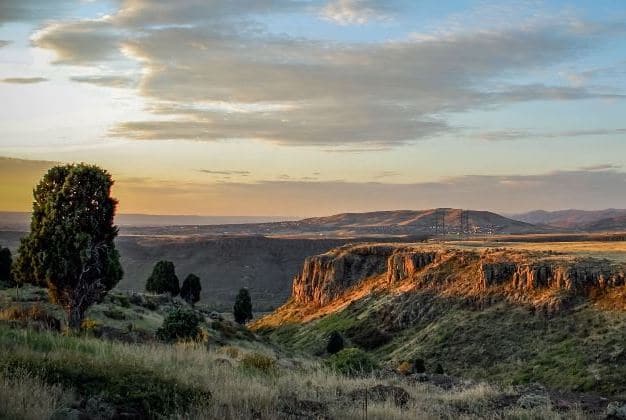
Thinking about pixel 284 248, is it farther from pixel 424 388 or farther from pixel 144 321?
pixel 424 388

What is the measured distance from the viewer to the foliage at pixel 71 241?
26203mm

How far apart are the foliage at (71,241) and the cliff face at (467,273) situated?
4561 cm

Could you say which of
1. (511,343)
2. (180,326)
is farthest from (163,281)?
(180,326)

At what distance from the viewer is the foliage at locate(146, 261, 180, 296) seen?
74062 mm

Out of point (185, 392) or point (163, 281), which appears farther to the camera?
point (163, 281)

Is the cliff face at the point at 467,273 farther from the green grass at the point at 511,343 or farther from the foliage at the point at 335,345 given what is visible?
the foliage at the point at 335,345

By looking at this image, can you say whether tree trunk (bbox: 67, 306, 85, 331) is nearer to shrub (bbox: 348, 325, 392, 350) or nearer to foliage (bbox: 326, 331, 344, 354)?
foliage (bbox: 326, 331, 344, 354)

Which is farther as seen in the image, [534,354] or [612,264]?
[612,264]

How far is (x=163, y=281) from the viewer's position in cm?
7444

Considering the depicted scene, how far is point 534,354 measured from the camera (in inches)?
1965

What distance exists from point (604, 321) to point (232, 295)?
113472 mm

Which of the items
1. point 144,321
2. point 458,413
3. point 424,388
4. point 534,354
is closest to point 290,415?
point 458,413

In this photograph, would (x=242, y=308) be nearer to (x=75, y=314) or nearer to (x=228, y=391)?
(x=75, y=314)

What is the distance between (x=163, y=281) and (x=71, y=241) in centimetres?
4936
